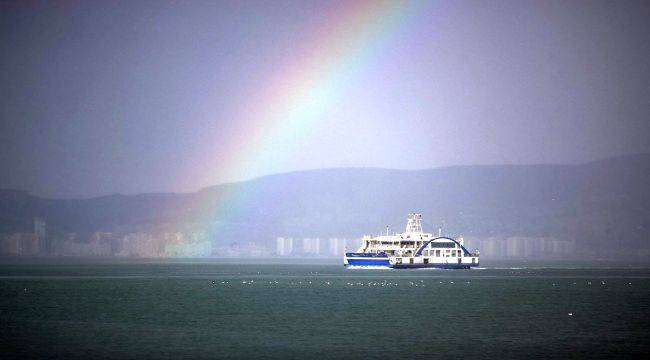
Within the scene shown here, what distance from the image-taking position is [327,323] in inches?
4050

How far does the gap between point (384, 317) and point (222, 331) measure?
2227cm

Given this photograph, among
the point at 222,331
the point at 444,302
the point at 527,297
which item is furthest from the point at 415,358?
the point at 527,297

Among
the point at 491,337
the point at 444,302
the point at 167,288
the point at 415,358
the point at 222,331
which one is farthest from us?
the point at 167,288

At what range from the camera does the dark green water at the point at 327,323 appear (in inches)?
3078

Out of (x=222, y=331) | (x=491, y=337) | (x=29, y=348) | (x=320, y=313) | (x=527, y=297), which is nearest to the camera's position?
(x=29, y=348)

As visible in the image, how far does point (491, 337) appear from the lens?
87438 mm

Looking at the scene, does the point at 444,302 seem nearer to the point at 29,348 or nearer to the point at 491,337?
the point at 491,337

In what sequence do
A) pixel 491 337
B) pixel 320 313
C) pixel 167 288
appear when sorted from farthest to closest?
1. pixel 167 288
2. pixel 320 313
3. pixel 491 337

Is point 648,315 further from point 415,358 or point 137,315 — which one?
point 137,315

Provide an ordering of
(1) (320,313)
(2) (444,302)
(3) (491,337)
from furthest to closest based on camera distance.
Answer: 1. (2) (444,302)
2. (1) (320,313)
3. (3) (491,337)

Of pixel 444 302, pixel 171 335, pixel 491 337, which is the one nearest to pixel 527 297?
pixel 444 302

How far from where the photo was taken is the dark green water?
257 ft

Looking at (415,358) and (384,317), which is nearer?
(415,358)

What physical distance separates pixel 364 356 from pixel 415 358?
3.88 metres
